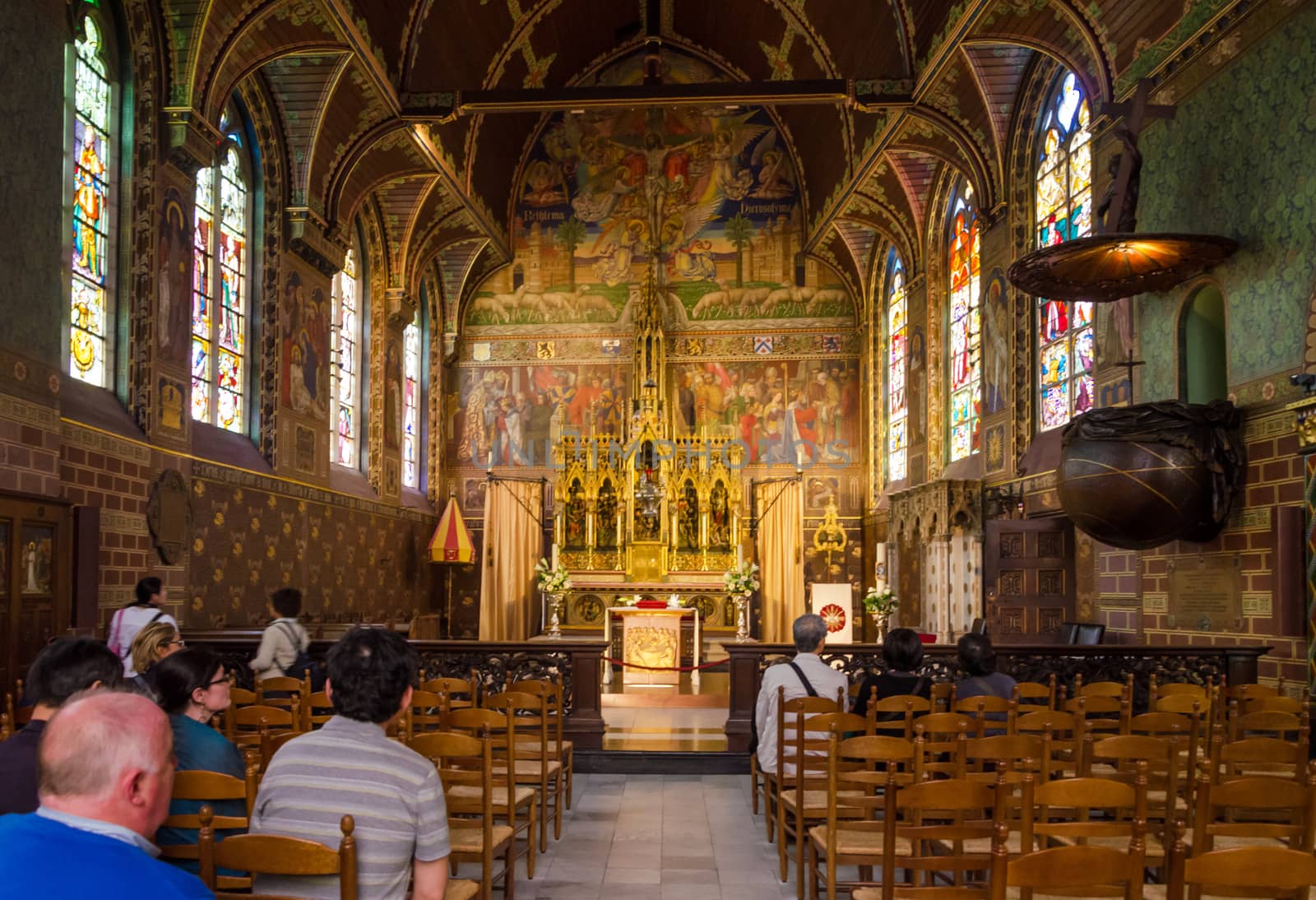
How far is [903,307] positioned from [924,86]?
253 inches

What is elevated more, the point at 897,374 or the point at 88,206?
the point at 88,206

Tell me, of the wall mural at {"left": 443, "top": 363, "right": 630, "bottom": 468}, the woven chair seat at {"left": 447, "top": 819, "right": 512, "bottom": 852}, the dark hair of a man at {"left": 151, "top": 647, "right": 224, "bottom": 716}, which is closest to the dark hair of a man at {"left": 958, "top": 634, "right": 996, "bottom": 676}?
the woven chair seat at {"left": 447, "top": 819, "right": 512, "bottom": 852}

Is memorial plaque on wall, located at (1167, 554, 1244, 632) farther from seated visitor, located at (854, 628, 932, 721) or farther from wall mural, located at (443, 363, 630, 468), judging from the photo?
wall mural, located at (443, 363, 630, 468)

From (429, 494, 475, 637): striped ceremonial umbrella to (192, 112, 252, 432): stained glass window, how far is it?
7446 millimetres

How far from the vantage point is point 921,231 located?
1897 cm

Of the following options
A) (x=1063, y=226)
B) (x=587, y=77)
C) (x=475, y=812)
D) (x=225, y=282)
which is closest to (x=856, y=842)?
(x=475, y=812)

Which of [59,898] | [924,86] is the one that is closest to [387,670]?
[59,898]

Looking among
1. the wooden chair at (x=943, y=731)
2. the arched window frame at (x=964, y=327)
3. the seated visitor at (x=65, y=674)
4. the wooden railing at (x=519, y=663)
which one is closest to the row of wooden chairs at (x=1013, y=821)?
the wooden chair at (x=943, y=731)

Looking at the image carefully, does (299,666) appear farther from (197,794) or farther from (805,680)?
(197,794)

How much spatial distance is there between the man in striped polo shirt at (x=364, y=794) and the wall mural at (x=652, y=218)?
66.1ft

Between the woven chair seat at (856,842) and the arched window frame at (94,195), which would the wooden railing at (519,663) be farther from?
the woven chair seat at (856,842)

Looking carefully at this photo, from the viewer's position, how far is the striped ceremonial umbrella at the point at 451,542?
70.5 feet

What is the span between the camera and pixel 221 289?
13883 mm

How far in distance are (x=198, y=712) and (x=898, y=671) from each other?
402cm
